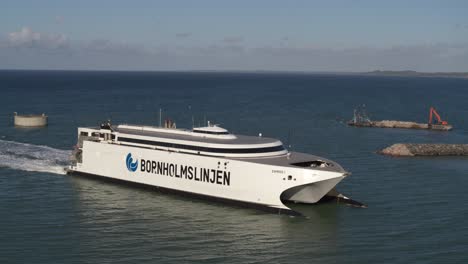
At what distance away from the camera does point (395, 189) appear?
167 feet

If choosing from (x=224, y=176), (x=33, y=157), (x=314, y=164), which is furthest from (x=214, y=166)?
(x=33, y=157)

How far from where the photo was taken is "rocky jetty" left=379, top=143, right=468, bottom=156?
70750 millimetres

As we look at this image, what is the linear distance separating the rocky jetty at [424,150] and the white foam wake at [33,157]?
38.2 meters

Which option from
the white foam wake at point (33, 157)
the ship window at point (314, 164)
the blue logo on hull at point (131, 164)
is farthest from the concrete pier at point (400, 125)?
the blue logo on hull at point (131, 164)

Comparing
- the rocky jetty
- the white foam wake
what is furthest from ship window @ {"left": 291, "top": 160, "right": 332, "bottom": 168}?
the rocky jetty

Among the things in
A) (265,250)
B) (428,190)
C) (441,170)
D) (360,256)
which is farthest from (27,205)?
(441,170)

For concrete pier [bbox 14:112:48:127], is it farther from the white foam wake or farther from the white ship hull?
the white ship hull

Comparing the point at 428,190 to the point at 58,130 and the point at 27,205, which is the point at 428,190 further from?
the point at 58,130

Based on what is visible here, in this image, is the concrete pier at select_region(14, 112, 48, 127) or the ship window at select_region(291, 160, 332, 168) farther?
the concrete pier at select_region(14, 112, 48, 127)

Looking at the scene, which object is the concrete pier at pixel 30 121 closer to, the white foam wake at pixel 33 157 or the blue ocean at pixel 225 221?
the white foam wake at pixel 33 157

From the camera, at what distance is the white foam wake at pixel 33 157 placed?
189ft

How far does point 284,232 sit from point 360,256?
6033 mm

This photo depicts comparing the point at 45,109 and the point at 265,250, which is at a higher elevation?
the point at 45,109

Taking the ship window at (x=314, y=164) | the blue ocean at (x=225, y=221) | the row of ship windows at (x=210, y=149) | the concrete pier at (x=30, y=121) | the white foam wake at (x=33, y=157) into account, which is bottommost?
the blue ocean at (x=225, y=221)
